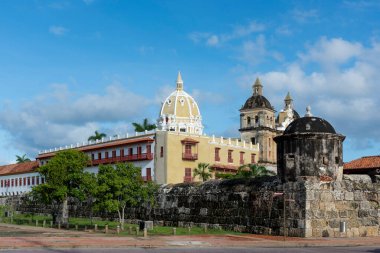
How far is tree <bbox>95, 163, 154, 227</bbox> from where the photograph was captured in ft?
98.9

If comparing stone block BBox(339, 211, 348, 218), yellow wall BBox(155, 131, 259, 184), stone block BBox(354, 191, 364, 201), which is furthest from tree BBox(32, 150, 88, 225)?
yellow wall BBox(155, 131, 259, 184)

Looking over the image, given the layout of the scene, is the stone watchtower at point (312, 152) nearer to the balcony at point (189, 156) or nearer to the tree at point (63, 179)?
the tree at point (63, 179)

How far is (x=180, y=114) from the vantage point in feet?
294

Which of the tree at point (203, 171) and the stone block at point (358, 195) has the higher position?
the tree at point (203, 171)

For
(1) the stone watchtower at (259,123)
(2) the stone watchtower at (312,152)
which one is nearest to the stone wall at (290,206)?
(2) the stone watchtower at (312,152)

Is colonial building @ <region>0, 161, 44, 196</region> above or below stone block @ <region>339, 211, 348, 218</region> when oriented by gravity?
above

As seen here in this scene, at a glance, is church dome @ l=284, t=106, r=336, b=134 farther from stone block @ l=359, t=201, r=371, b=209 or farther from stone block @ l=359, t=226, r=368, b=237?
stone block @ l=359, t=226, r=368, b=237

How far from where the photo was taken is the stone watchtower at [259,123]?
95.9 meters

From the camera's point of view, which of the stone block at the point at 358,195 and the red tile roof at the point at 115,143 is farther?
the red tile roof at the point at 115,143

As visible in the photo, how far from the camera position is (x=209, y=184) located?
3095 centimetres

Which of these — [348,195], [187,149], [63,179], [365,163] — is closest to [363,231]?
[348,195]

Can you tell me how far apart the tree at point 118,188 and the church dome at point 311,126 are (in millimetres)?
9571

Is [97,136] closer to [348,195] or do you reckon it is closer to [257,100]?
[257,100]

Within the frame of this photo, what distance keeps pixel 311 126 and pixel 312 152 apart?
1.27m
